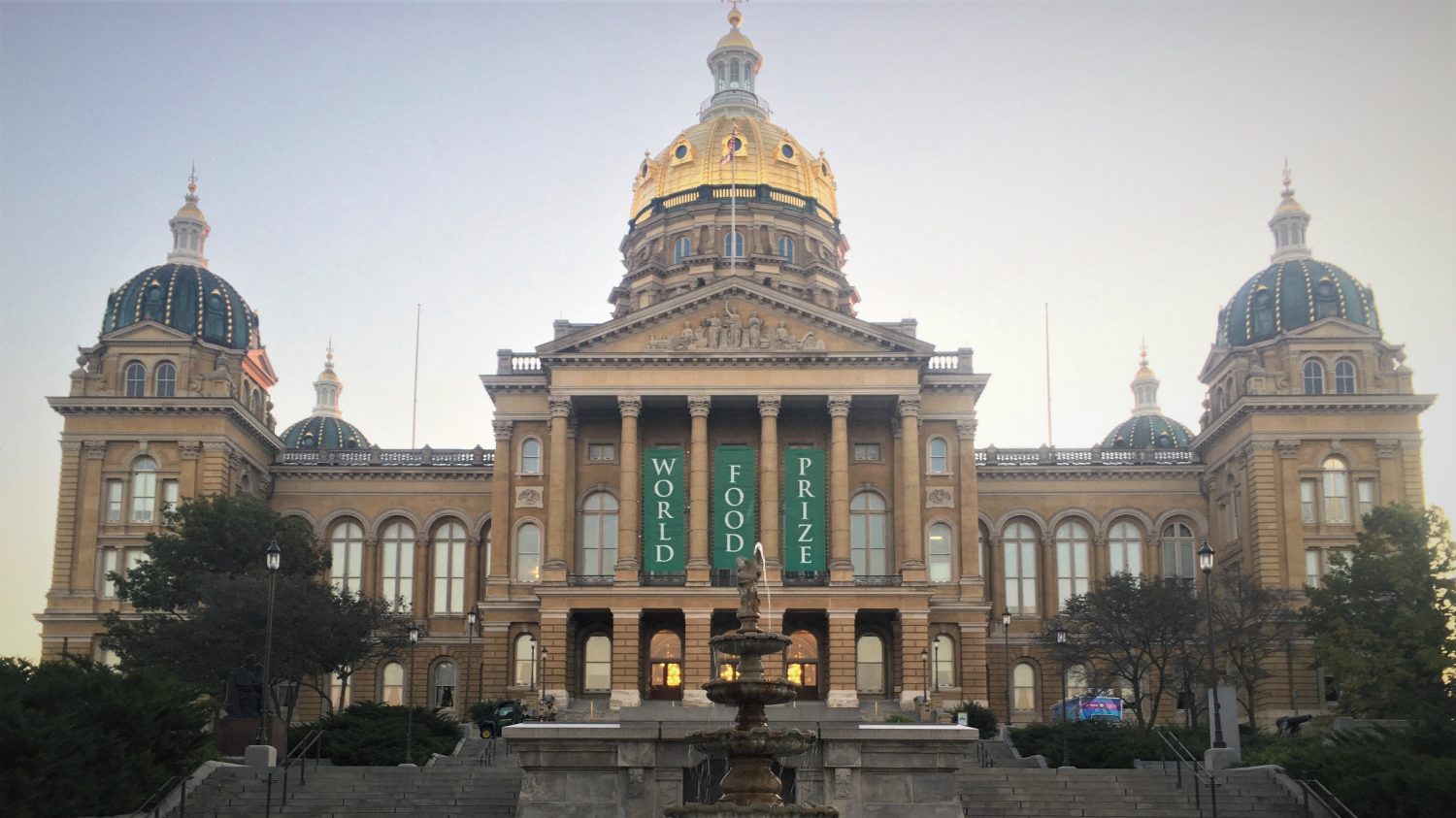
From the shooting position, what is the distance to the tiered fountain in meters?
26.4

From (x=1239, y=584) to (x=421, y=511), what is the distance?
37.3 metres

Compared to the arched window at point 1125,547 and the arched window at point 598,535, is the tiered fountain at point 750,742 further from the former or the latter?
the arched window at point 1125,547

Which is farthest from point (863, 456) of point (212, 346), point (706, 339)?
point (212, 346)

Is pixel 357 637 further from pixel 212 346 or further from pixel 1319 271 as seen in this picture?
pixel 1319 271

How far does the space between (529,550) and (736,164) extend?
2871cm

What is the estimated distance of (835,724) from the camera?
33.0 metres

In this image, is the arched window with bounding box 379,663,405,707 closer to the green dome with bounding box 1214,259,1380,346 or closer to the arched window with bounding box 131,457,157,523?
the arched window with bounding box 131,457,157,523

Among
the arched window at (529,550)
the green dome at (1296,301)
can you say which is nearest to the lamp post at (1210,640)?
the green dome at (1296,301)

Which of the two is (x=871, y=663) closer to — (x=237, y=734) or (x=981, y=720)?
(x=981, y=720)

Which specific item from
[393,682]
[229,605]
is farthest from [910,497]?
[229,605]

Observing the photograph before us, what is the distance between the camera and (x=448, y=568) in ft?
259

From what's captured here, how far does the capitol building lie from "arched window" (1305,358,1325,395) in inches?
4.2

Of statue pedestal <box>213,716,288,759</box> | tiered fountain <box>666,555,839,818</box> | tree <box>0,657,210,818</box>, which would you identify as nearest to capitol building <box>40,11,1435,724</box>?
statue pedestal <box>213,716,288,759</box>

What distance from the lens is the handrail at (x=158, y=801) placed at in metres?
32.7
